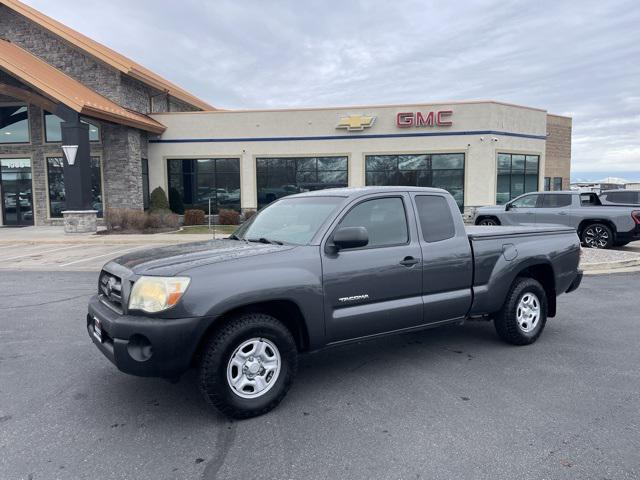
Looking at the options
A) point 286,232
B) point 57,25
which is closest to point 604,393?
point 286,232

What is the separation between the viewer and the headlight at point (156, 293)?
344 cm

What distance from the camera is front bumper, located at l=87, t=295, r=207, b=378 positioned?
339cm

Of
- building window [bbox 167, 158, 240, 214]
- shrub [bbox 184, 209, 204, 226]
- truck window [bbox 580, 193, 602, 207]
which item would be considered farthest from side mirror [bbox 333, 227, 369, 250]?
building window [bbox 167, 158, 240, 214]

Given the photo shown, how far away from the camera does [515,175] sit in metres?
24.5

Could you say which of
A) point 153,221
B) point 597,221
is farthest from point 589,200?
point 153,221

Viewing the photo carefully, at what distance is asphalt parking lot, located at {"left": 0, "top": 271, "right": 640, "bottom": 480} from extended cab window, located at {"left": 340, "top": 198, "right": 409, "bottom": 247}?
1.28 m

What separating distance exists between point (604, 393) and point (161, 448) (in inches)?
141

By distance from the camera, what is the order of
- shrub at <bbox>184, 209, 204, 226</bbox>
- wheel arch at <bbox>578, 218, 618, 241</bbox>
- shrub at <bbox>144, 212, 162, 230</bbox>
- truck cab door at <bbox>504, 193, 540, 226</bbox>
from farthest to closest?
1. shrub at <bbox>184, 209, 204, 226</bbox>
2. shrub at <bbox>144, 212, 162, 230</bbox>
3. truck cab door at <bbox>504, 193, 540, 226</bbox>
4. wheel arch at <bbox>578, 218, 618, 241</bbox>

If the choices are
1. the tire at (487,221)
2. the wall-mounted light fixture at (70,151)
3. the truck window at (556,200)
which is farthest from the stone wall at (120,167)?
the truck window at (556,200)

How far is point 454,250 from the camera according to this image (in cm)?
482

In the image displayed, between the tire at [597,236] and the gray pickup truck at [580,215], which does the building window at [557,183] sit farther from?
the tire at [597,236]

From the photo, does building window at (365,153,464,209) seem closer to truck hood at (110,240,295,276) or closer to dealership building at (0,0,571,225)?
dealership building at (0,0,571,225)

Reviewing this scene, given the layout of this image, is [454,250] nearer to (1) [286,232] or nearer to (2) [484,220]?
(1) [286,232]

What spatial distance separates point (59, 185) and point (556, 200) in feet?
70.9
